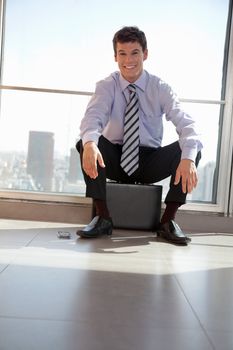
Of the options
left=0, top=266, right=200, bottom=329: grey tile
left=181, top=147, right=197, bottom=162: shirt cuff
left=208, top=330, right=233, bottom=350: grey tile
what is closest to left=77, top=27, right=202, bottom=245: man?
left=181, top=147, right=197, bottom=162: shirt cuff

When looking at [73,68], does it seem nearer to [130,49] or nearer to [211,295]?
[130,49]

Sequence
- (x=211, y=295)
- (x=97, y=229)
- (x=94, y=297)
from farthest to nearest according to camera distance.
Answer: (x=97, y=229) → (x=211, y=295) → (x=94, y=297)

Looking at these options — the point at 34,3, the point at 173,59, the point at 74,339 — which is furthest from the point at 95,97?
the point at 74,339

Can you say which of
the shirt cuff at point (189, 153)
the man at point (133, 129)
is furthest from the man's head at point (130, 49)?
the shirt cuff at point (189, 153)

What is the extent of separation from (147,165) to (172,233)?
0.46m

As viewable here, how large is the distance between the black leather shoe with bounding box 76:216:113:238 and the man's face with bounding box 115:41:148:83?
0.86 meters

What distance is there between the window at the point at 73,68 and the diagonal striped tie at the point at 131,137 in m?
0.63

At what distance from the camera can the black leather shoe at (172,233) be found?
91.6 inches

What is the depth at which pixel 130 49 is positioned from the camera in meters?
2.55

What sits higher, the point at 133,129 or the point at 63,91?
the point at 63,91

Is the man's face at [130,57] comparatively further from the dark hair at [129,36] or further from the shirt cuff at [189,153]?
the shirt cuff at [189,153]

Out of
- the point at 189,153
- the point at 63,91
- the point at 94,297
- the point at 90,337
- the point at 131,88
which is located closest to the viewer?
the point at 90,337

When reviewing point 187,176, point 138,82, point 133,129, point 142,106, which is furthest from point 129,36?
point 187,176

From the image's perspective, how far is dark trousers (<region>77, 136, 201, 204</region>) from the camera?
2.44 metres
